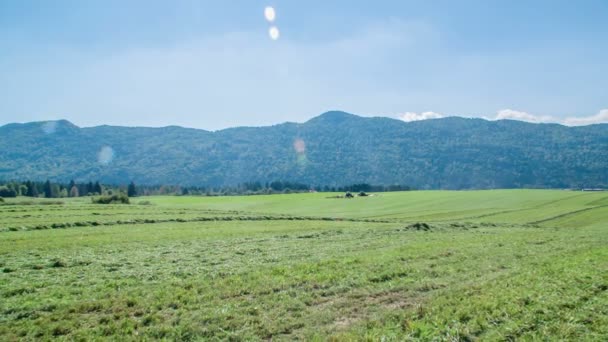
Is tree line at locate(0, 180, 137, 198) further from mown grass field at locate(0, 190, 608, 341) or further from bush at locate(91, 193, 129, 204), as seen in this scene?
mown grass field at locate(0, 190, 608, 341)

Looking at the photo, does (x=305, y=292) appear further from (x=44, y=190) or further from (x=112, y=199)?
(x=44, y=190)

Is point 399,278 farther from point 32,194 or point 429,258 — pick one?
point 32,194

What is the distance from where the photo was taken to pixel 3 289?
14.3 metres

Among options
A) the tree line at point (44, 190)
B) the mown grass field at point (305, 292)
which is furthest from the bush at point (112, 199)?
the mown grass field at point (305, 292)

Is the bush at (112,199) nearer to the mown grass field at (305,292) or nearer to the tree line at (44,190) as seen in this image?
the tree line at (44,190)

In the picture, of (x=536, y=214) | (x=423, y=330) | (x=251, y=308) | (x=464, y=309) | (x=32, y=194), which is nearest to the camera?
(x=423, y=330)

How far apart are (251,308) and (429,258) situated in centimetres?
1177

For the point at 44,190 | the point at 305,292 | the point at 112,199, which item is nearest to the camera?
the point at 305,292

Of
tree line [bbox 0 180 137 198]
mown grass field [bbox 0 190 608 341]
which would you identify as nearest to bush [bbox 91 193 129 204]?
tree line [bbox 0 180 137 198]

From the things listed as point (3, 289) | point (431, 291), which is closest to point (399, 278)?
point (431, 291)

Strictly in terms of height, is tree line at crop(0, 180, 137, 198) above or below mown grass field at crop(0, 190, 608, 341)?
above

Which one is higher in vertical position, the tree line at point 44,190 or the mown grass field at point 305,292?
the tree line at point 44,190

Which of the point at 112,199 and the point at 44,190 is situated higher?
the point at 44,190

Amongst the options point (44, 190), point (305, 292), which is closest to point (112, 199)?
point (44, 190)
